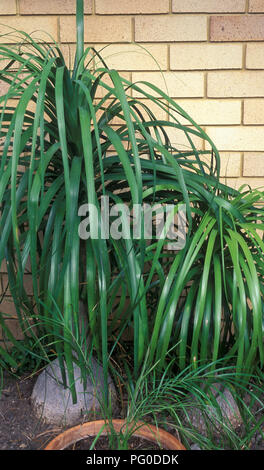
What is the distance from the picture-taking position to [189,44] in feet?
5.93

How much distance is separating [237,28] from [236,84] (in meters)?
0.21

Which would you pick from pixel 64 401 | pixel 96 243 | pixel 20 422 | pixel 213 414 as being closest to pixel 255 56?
pixel 96 243

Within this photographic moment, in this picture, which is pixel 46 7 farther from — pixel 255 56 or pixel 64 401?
pixel 64 401

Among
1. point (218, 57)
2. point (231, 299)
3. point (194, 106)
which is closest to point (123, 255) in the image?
point (231, 299)

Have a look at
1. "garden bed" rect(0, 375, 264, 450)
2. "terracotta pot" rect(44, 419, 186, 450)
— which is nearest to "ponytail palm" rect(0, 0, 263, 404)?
"terracotta pot" rect(44, 419, 186, 450)

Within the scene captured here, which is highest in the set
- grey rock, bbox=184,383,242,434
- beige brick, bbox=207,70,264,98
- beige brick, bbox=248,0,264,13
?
beige brick, bbox=248,0,264,13

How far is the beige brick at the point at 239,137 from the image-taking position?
1873 mm

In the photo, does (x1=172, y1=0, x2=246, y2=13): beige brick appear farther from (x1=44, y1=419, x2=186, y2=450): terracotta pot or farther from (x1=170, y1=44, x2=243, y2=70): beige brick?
(x1=44, y1=419, x2=186, y2=450): terracotta pot

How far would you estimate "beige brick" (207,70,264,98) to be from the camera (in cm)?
183

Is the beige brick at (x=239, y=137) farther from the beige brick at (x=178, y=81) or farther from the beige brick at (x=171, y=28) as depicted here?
the beige brick at (x=171, y=28)

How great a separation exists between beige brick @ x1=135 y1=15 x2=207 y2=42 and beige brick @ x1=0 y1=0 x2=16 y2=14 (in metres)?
0.49

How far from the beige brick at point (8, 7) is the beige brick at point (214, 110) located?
29.4 inches

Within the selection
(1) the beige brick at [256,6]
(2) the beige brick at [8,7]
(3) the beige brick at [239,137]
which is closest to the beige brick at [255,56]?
(1) the beige brick at [256,6]

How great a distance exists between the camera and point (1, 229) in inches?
52.7
